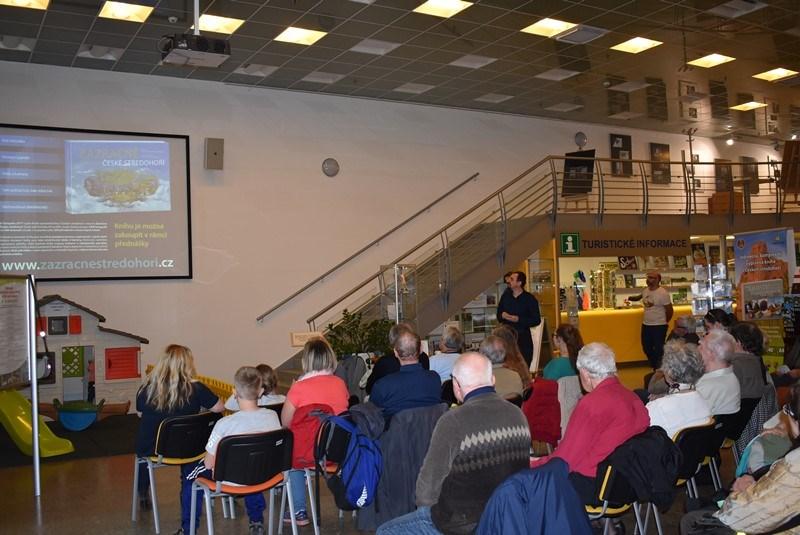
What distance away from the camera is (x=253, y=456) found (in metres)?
4.18

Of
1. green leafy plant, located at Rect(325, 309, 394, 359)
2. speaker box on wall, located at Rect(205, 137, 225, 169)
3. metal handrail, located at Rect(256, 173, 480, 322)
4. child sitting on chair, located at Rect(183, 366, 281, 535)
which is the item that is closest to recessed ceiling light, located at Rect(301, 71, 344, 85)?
speaker box on wall, located at Rect(205, 137, 225, 169)

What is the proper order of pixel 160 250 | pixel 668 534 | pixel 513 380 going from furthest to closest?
pixel 160 250, pixel 513 380, pixel 668 534

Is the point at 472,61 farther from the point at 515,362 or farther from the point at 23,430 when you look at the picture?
the point at 23,430

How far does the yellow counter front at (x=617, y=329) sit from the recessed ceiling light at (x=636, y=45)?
177 inches

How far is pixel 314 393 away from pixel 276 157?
24.5 feet

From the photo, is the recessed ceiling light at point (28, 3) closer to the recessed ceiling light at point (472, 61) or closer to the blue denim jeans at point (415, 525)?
the recessed ceiling light at point (472, 61)

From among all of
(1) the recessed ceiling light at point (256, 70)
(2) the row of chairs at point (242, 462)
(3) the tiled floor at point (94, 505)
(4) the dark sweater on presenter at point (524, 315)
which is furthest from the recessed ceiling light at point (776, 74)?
(2) the row of chairs at point (242, 462)

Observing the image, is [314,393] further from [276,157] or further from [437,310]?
[276,157]

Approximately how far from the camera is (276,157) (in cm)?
1175

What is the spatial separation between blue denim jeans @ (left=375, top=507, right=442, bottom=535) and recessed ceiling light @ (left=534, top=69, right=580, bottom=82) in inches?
369

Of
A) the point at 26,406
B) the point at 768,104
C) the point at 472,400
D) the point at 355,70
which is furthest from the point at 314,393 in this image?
the point at 768,104

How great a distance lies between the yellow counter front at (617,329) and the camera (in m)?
13.0

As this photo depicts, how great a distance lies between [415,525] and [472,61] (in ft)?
28.3

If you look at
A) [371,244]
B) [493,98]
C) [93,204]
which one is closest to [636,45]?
[493,98]
